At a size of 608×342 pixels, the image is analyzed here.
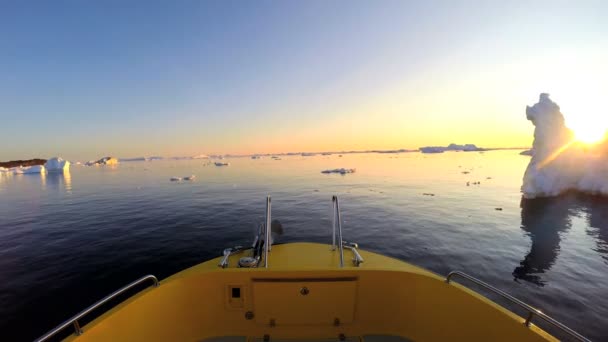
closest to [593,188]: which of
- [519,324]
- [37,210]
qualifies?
[519,324]

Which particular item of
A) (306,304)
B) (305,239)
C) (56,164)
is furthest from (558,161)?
(56,164)

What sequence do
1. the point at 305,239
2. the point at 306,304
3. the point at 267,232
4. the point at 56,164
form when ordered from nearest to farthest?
the point at 306,304, the point at 267,232, the point at 305,239, the point at 56,164

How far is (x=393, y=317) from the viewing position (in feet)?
14.2

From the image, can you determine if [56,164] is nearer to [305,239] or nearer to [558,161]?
[305,239]

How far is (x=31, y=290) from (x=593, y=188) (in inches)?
1679

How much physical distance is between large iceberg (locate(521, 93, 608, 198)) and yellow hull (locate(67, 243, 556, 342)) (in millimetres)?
28717

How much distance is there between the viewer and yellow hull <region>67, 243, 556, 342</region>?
395cm

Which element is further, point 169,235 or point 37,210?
point 37,210

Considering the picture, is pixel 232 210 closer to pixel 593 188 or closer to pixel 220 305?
pixel 220 305

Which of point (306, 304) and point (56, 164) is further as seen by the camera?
point (56, 164)

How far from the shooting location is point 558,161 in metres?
25.1

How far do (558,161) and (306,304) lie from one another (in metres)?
33.6

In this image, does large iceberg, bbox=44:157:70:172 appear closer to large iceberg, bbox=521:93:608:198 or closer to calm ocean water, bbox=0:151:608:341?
calm ocean water, bbox=0:151:608:341

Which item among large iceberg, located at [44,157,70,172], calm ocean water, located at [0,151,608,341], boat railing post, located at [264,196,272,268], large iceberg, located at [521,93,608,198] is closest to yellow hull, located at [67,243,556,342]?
boat railing post, located at [264,196,272,268]
